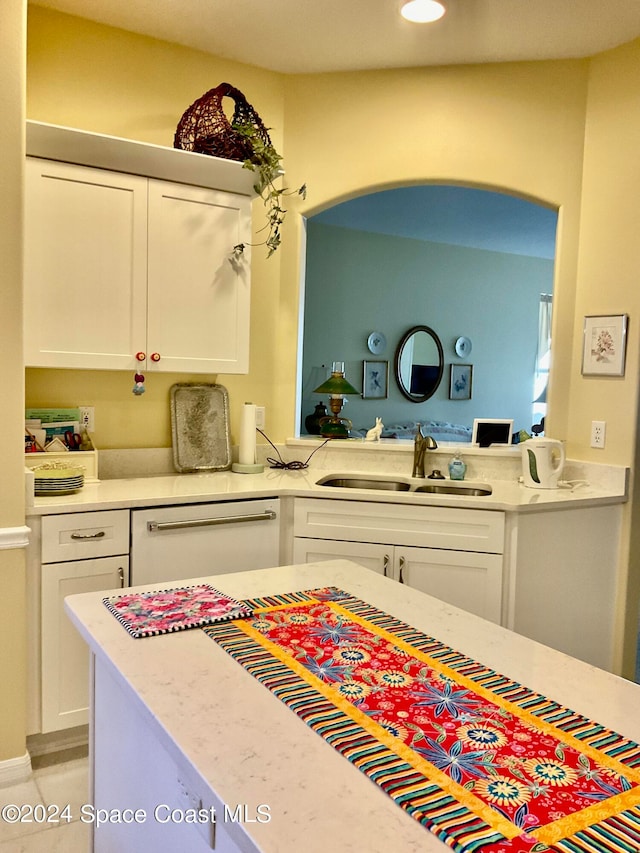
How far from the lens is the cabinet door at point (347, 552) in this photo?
2896 mm

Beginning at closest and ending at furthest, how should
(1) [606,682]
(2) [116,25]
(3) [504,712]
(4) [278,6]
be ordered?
(3) [504,712]
(1) [606,682]
(4) [278,6]
(2) [116,25]

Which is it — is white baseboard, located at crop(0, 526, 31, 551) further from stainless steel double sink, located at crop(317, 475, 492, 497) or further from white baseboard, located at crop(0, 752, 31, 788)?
stainless steel double sink, located at crop(317, 475, 492, 497)

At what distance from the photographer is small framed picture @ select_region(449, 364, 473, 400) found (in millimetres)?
7598

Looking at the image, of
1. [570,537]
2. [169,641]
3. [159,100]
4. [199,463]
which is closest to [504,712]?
[169,641]

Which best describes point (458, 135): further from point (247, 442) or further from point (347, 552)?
point (347, 552)

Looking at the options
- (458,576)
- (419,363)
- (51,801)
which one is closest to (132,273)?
(458,576)

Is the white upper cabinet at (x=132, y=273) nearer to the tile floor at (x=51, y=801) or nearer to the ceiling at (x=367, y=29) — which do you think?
the ceiling at (x=367, y=29)

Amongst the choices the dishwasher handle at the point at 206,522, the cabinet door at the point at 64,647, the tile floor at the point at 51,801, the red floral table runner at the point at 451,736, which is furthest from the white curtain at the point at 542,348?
the red floral table runner at the point at 451,736

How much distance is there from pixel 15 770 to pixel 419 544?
1.63 metres

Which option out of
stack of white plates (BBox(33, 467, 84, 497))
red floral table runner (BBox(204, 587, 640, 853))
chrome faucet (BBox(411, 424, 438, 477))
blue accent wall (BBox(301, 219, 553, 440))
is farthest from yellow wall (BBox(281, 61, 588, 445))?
blue accent wall (BBox(301, 219, 553, 440))

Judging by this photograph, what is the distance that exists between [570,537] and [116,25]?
2.82 m

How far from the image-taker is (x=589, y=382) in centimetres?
325

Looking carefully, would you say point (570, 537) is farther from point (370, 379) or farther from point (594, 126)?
point (370, 379)

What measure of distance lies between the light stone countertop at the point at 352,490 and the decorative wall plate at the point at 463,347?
14.3 feet
